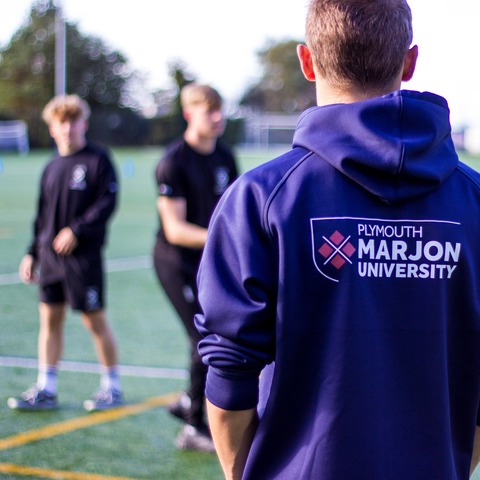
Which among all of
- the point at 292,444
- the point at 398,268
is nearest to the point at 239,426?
the point at 292,444

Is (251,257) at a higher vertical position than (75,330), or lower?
higher

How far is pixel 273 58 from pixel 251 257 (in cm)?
8253

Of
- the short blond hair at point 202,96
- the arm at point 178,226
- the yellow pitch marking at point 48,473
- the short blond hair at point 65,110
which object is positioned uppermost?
the short blond hair at point 202,96

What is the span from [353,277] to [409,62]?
0.57 meters

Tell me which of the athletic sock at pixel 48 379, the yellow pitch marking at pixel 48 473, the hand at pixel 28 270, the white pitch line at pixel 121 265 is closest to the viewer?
the yellow pitch marking at pixel 48 473

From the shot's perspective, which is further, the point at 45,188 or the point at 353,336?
the point at 45,188

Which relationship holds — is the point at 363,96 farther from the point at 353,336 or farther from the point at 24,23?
the point at 24,23

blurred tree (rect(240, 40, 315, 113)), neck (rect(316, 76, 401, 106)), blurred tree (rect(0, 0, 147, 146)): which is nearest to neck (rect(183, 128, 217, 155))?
neck (rect(316, 76, 401, 106))

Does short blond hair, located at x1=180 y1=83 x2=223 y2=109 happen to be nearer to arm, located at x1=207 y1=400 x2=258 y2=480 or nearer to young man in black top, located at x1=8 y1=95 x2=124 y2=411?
young man in black top, located at x1=8 y1=95 x2=124 y2=411

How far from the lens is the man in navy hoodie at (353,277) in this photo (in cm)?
210

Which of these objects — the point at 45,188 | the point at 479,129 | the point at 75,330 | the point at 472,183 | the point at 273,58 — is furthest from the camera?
the point at 273,58

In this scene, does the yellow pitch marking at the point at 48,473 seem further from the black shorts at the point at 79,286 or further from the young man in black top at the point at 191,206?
the black shorts at the point at 79,286

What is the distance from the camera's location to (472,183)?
2225mm

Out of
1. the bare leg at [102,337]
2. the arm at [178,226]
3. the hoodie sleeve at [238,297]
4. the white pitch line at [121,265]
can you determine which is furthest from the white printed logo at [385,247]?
the white pitch line at [121,265]
